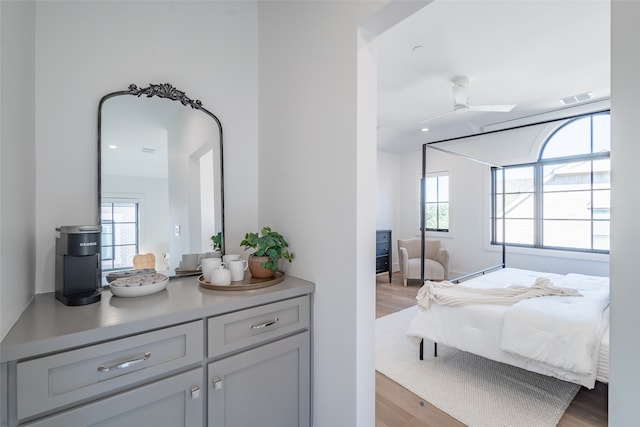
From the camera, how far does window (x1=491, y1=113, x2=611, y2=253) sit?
388cm

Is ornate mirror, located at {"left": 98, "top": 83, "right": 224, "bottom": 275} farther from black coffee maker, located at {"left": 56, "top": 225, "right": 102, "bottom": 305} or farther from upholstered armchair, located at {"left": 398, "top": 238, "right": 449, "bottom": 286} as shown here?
upholstered armchair, located at {"left": 398, "top": 238, "right": 449, "bottom": 286}

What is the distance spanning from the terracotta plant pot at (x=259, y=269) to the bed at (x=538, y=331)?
1601 millimetres

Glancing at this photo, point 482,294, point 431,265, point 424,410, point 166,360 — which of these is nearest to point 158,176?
point 166,360

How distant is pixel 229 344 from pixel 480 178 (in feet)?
17.5

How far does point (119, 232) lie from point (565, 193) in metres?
5.54

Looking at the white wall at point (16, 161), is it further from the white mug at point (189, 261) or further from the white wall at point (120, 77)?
the white mug at point (189, 261)

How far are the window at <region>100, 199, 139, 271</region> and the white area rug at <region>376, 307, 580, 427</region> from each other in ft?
6.80

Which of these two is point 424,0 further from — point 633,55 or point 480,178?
point 480,178

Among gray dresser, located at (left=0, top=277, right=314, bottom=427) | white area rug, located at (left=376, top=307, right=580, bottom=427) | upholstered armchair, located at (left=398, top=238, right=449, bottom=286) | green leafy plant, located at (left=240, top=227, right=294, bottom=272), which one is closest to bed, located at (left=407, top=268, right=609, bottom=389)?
white area rug, located at (left=376, top=307, right=580, bottom=427)

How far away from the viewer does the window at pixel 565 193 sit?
3.88 m

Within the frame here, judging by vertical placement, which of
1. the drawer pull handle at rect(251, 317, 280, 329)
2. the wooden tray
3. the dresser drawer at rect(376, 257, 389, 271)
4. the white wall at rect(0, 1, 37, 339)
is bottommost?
the dresser drawer at rect(376, 257, 389, 271)

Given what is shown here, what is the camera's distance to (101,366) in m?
0.92

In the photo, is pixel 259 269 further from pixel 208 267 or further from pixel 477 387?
pixel 477 387

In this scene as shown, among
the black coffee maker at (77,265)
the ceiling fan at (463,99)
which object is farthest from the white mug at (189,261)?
the ceiling fan at (463,99)
